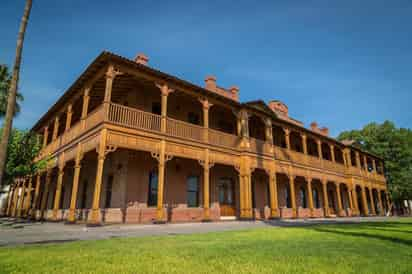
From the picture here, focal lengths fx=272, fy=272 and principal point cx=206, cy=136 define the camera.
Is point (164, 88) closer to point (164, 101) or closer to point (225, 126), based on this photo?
point (164, 101)

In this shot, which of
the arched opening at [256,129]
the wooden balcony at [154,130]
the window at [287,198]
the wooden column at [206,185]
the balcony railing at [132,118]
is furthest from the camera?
the window at [287,198]

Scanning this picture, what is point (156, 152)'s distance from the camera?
42.2ft

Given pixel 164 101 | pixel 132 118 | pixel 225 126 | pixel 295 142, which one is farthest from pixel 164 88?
pixel 295 142

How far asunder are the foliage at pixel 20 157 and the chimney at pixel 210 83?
37.5ft

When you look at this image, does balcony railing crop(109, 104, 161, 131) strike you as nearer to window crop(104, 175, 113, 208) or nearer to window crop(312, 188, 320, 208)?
window crop(104, 175, 113, 208)

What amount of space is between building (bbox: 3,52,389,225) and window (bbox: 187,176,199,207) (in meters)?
0.06

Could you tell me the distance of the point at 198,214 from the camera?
1593 centimetres

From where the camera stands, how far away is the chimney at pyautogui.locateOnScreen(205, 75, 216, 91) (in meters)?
19.6

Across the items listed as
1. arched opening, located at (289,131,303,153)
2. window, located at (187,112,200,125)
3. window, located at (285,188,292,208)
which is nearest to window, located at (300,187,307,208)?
window, located at (285,188,292,208)

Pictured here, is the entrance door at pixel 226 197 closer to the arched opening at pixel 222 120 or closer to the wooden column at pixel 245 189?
the wooden column at pixel 245 189

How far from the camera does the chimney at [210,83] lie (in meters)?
19.6

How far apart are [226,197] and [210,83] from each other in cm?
→ 817

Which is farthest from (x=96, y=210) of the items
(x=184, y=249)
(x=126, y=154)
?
(x=184, y=249)

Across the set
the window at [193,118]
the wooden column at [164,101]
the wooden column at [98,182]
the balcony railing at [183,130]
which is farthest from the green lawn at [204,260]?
the window at [193,118]
